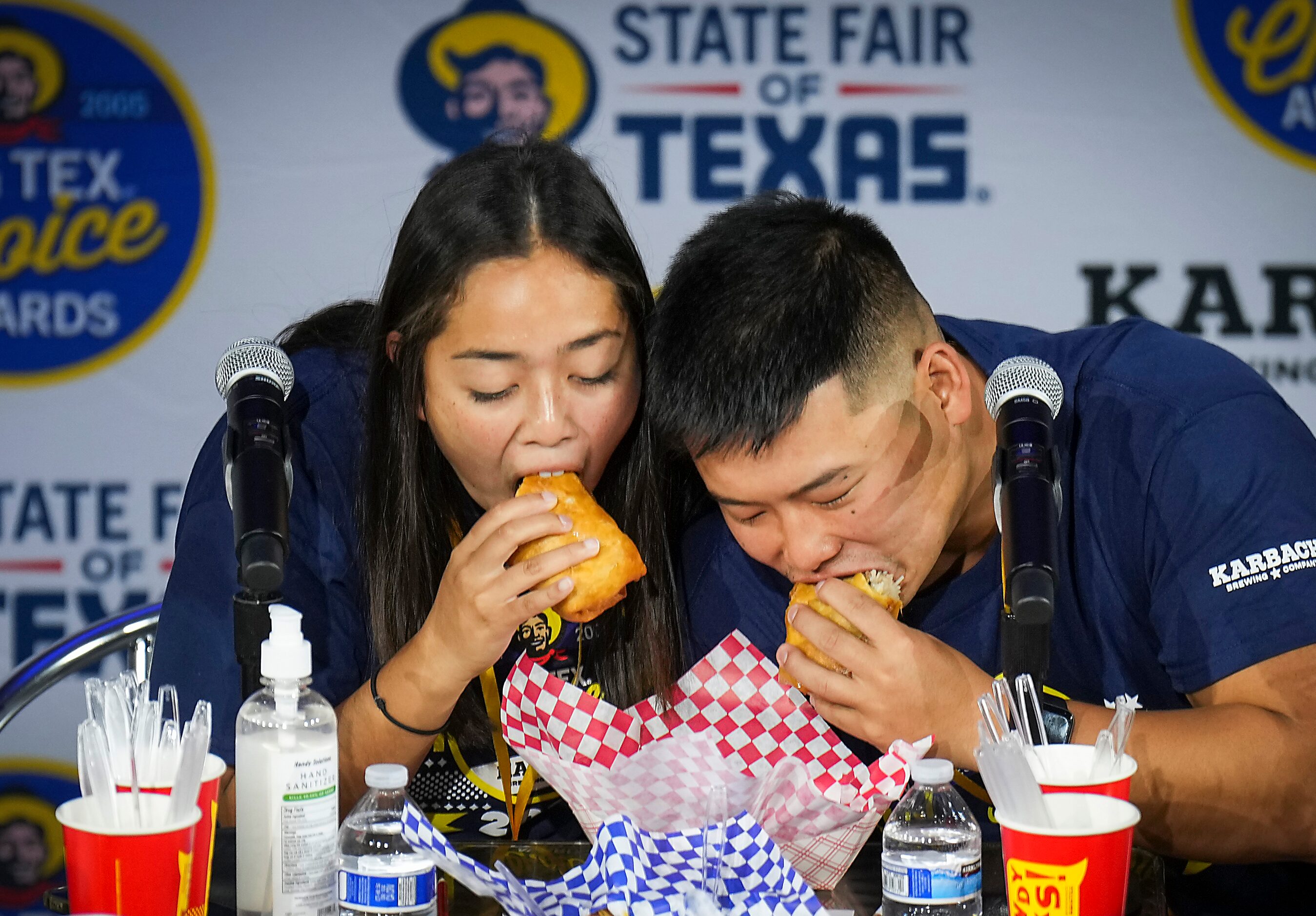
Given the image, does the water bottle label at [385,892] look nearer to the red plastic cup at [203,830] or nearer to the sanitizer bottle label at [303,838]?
the sanitizer bottle label at [303,838]

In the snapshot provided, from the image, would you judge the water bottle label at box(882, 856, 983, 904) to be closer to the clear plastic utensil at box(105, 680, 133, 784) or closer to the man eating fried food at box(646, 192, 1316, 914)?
the man eating fried food at box(646, 192, 1316, 914)

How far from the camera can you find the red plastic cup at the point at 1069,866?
1.51 metres

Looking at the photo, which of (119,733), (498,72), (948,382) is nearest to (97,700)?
(119,733)

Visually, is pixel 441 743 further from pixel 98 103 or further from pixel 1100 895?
pixel 98 103

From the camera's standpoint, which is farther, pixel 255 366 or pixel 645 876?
pixel 255 366

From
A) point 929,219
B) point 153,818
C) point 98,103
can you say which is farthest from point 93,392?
point 153,818

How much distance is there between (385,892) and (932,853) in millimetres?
610

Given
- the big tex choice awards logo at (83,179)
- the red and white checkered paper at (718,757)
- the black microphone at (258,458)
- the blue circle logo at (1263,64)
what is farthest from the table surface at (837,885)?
the blue circle logo at (1263,64)

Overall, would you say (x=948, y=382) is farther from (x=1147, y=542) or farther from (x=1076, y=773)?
(x=1076, y=773)

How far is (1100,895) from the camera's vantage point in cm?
152

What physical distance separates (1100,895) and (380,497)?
143 cm

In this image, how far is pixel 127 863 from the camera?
1517 mm

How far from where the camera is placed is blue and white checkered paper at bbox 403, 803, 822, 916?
1553mm

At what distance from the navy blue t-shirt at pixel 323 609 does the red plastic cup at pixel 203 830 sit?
67 cm
